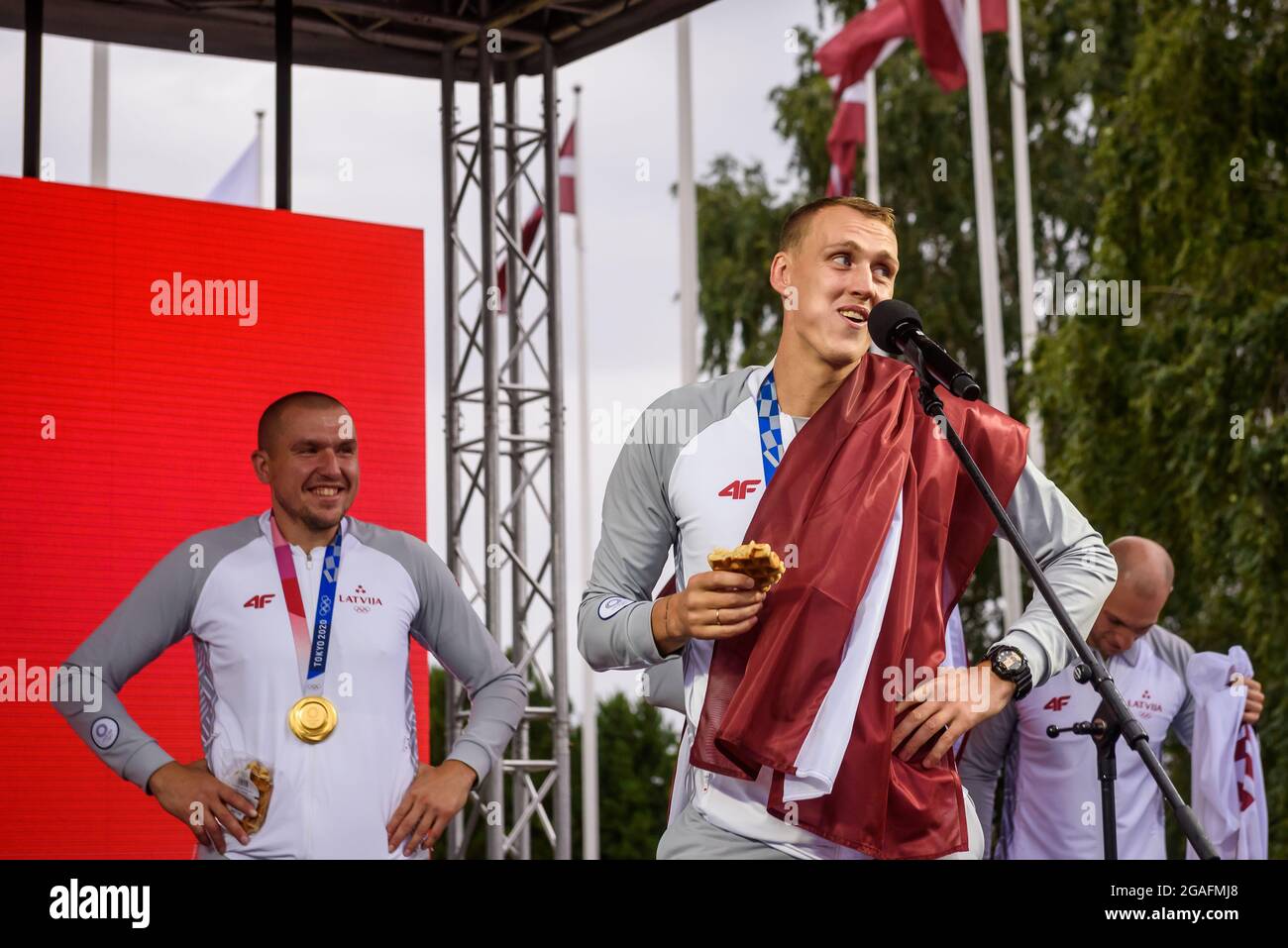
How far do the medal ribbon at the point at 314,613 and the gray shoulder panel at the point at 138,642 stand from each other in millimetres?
154

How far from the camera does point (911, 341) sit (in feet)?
11.0

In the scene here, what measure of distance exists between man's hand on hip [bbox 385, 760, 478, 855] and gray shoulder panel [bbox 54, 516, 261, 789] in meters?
0.70

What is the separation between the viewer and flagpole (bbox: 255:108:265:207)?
11398 millimetres

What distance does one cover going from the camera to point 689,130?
47.1ft

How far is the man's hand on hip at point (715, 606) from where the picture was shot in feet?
9.60

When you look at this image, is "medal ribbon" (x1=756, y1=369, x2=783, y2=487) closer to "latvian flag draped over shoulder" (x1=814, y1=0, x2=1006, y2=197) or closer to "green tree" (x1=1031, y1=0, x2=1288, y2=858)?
"green tree" (x1=1031, y1=0, x2=1288, y2=858)

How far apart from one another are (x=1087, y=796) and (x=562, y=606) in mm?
3509

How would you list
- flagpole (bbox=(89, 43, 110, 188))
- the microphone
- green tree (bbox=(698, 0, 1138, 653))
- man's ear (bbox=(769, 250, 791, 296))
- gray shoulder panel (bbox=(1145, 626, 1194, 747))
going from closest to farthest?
1. the microphone
2. man's ear (bbox=(769, 250, 791, 296))
3. gray shoulder panel (bbox=(1145, 626, 1194, 747))
4. flagpole (bbox=(89, 43, 110, 188))
5. green tree (bbox=(698, 0, 1138, 653))

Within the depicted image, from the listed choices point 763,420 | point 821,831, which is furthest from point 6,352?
point 821,831

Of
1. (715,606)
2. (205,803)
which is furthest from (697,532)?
(205,803)

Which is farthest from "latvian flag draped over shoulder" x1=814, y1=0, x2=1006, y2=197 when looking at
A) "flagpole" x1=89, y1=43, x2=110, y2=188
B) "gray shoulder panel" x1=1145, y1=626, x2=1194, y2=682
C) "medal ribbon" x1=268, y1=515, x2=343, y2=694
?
"medal ribbon" x1=268, y1=515, x2=343, y2=694

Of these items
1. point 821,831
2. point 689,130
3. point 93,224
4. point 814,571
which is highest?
point 689,130

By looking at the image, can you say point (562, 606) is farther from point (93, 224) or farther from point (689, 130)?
point (689, 130)

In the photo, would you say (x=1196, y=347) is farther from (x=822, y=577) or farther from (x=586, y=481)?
(x=822, y=577)
